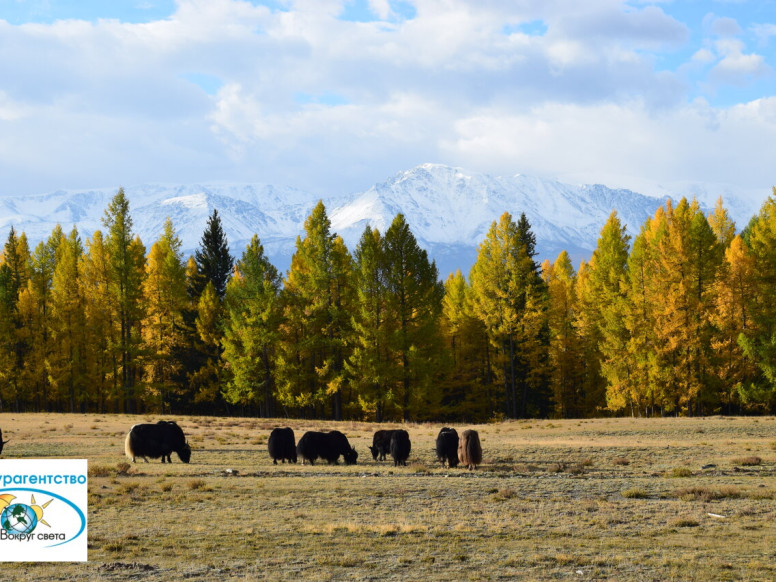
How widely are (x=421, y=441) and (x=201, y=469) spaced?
44.7ft

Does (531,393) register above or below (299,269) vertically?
below

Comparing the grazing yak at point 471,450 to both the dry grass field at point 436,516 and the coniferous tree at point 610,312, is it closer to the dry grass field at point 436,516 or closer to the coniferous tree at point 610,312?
the dry grass field at point 436,516

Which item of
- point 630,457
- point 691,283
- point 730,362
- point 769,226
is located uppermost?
point 769,226

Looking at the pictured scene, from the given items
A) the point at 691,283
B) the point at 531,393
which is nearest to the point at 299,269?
the point at 531,393

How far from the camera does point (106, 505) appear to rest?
1814 cm

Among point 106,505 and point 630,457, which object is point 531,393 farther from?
point 106,505

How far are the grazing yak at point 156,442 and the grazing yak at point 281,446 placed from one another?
330cm

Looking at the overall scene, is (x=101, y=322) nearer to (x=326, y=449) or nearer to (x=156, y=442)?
(x=156, y=442)

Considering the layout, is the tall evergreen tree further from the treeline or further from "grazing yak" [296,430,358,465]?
"grazing yak" [296,430,358,465]

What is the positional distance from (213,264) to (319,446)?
41.2 m

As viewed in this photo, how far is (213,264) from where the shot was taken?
66812 millimetres

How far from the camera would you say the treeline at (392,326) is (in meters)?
51.1

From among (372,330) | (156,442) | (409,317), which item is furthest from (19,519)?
(409,317)

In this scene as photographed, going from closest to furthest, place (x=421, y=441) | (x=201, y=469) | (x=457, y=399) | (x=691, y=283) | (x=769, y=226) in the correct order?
(x=201, y=469) → (x=421, y=441) → (x=691, y=283) → (x=769, y=226) → (x=457, y=399)
